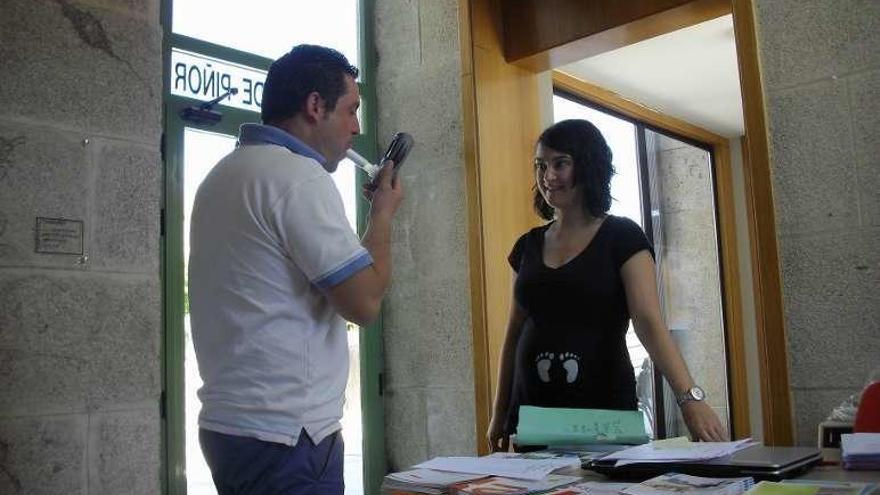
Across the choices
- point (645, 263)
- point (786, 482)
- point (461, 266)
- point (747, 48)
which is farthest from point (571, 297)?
point (461, 266)

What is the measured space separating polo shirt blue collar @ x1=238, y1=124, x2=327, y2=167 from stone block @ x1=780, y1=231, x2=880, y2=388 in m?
1.40

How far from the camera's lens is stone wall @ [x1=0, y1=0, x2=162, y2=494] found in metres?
2.00

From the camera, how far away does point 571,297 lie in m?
1.77

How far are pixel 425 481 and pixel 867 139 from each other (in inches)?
62.6

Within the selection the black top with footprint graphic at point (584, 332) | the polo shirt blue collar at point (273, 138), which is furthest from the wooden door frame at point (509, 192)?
the polo shirt blue collar at point (273, 138)

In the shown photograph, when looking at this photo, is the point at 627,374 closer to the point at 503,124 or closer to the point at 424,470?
the point at 424,470

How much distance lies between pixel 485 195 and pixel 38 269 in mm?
1492

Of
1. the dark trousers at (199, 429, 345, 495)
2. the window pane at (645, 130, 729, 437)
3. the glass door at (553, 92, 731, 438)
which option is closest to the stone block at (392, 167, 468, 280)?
the dark trousers at (199, 429, 345, 495)

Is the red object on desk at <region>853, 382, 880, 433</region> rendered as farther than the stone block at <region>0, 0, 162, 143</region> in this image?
No

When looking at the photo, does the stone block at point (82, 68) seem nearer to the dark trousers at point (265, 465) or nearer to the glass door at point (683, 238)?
the dark trousers at point (265, 465)

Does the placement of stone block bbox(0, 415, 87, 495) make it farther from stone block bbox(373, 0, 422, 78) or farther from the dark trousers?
stone block bbox(373, 0, 422, 78)

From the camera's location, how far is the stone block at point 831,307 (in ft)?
Answer: 6.64

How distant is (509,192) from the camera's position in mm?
3025

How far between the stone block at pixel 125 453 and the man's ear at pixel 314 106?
1177 mm
